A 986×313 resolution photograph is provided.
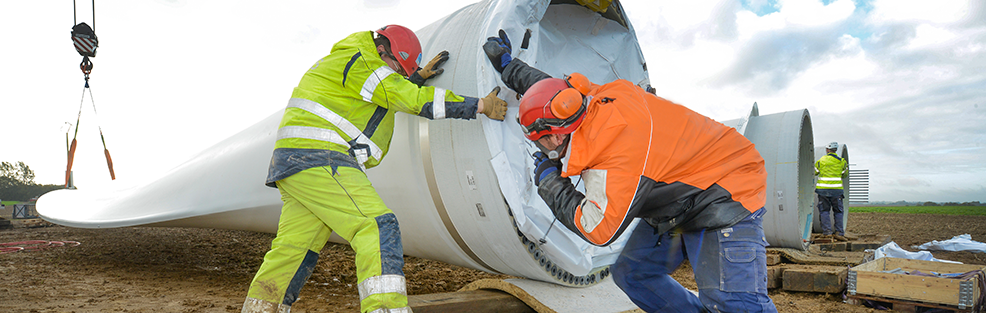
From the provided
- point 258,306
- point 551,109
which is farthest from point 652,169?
point 258,306

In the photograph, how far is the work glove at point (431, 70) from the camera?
→ 2422 mm

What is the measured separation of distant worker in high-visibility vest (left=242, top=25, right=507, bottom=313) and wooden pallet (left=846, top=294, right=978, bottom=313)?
10.5 ft

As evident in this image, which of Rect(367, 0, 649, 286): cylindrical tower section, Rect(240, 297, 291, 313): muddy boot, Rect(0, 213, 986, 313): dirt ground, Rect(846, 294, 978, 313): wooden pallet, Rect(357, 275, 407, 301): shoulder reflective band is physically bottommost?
Rect(0, 213, 986, 313): dirt ground

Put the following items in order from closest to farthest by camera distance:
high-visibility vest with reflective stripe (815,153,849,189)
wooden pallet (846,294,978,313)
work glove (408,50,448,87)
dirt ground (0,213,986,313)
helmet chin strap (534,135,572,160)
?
helmet chin strap (534,135,572,160)
work glove (408,50,448,87)
dirt ground (0,213,986,313)
wooden pallet (846,294,978,313)
high-visibility vest with reflective stripe (815,153,849,189)

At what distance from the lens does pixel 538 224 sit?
95.0 inches

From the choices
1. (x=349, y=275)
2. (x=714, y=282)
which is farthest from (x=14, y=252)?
(x=714, y=282)

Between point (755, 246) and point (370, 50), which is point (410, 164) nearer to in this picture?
point (370, 50)

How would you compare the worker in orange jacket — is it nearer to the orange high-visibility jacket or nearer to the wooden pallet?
the orange high-visibility jacket

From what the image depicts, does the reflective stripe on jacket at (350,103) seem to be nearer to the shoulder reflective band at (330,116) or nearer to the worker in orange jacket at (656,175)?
the shoulder reflective band at (330,116)

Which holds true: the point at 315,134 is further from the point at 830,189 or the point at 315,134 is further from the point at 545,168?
the point at 830,189

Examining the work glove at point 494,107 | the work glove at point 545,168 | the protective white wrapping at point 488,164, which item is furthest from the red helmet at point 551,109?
the protective white wrapping at point 488,164

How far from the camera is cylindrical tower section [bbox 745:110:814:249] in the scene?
17.6 ft

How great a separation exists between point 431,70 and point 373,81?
1.44 feet

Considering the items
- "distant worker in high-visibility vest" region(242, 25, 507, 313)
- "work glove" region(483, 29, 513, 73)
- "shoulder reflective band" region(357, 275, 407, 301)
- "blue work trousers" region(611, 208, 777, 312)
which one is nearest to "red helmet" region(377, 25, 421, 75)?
"distant worker in high-visibility vest" region(242, 25, 507, 313)
